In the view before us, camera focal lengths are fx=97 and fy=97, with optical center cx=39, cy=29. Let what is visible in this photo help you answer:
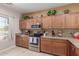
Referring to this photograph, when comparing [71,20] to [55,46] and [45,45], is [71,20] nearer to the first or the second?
[55,46]

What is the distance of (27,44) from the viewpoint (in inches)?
161

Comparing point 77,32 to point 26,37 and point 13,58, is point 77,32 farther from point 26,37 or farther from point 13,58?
point 13,58

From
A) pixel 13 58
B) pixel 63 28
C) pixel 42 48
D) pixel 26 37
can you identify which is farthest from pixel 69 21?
pixel 13 58

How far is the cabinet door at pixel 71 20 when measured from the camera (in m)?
3.09

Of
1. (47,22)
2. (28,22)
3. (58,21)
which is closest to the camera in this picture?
(58,21)

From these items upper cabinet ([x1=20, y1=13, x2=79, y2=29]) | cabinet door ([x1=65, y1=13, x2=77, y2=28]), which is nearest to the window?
upper cabinet ([x1=20, y1=13, x2=79, y2=29])

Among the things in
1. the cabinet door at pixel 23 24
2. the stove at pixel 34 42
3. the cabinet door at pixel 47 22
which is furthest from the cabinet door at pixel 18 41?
the cabinet door at pixel 47 22

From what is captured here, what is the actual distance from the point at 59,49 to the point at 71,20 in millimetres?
1012

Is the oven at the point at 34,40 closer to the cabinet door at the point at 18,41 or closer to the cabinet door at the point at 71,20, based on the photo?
the cabinet door at the point at 18,41

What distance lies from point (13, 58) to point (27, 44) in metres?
3.39

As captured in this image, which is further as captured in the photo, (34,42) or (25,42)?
(25,42)

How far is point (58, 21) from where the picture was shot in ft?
11.3

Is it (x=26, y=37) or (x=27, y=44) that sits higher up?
(x=26, y=37)

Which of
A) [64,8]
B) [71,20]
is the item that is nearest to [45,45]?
[71,20]
